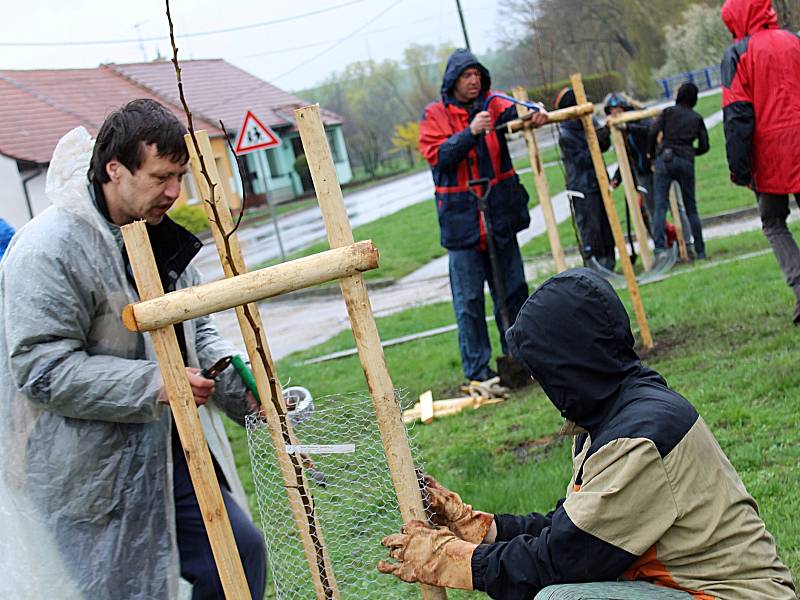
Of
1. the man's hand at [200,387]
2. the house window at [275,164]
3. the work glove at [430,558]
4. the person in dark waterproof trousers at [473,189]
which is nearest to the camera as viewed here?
the work glove at [430,558]

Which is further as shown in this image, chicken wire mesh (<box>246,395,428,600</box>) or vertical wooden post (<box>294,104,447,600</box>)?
chicken wire mesh (<box>246,395,428,600</box>)

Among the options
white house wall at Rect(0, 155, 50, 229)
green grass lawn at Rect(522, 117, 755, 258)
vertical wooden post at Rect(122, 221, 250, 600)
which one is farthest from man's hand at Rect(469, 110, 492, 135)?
white house wall at Rect(0, 155, 50, 229)

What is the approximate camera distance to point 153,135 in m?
2.96

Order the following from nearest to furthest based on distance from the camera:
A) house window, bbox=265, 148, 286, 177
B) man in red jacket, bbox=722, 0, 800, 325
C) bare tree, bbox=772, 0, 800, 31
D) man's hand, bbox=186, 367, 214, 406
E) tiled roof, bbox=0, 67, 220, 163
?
man's hand, bbox=186, 367, 214, 406 < man in red jacket, bbox=722, 0, 800, 325 < bare tree, bbox=772, 0, 800, 31 < tiled roof, bbox=0, 67, 220, 163 < house window, bbox=265, 148, 286, 177

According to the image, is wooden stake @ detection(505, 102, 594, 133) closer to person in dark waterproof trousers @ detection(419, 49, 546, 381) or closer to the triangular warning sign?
person in dark waterproof trousers @ detection(419, 49, 546, 381)

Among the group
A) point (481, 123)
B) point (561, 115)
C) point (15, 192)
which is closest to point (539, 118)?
point (561, 115)

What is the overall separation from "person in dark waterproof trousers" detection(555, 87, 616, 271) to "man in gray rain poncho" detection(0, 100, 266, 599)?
26.6 feet

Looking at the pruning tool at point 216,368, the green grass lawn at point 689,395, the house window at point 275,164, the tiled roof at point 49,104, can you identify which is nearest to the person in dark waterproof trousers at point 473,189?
the green grass lawn at point 689,395

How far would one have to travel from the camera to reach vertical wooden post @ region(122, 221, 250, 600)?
2533 millimetres

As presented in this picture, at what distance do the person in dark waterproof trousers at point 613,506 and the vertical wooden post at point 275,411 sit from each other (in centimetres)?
29

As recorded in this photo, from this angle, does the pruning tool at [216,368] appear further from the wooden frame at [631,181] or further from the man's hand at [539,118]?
the wooden frame at [631,181]

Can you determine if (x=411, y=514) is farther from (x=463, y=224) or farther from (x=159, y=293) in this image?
(x=463, y=224)

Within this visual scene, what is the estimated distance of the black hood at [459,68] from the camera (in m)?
6.98

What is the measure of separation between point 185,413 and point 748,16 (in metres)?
5.12
